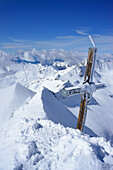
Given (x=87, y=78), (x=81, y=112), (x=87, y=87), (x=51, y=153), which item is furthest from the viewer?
(x=81, y=112)

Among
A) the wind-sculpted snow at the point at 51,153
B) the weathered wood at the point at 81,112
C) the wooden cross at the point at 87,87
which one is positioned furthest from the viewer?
the weathered wood at the point at 81,112

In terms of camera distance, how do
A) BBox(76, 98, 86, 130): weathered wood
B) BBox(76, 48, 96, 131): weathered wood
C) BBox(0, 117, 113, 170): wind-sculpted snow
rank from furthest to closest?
BBox(76, 98, 86, 130): weathered wood, BBox(76, 48, 96, 131): weathered wood, BBox(0, 117, 113, 170): wind-sculpted snow

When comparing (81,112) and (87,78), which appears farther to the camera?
(81,112)

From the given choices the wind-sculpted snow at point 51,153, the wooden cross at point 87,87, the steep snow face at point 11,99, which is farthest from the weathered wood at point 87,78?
the steep snow face at point 11,99

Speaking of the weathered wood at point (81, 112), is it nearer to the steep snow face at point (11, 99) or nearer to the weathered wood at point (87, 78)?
the weathered wood at point (87, 78)

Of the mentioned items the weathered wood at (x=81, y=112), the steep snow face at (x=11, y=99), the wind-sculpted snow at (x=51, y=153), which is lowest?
the steep snow face at (x=11, y=99)

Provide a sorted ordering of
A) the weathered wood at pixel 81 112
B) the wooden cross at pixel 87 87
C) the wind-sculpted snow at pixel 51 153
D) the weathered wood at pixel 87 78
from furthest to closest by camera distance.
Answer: the weathered wood at pixel 81 112 < the weathered wood at pixel 87 78 < the wooden cross at pixel 87 87 < the wind-sculpted snow at pixel 51 153

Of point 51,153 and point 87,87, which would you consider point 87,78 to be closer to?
point 87,87

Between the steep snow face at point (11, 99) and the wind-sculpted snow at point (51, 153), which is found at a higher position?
the wind-sculpted snow at point (51, 153)

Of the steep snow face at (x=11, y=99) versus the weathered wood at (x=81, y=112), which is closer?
the weathered wood at (x=81, y=112)

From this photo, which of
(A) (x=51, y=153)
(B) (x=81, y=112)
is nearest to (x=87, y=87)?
(B) (x=81, y=112)

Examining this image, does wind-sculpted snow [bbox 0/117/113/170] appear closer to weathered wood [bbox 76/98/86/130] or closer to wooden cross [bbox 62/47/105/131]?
weathered wood [bbox 76/98/86/130]

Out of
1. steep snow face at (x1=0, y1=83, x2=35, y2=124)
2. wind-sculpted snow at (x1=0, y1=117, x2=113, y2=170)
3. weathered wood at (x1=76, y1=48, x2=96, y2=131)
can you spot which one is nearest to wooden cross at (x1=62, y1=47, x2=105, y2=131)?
weathered wood at (x1=76, y1=48, x2=96, y2=131)

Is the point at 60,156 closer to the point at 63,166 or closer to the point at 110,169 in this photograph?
the point at 63,166
